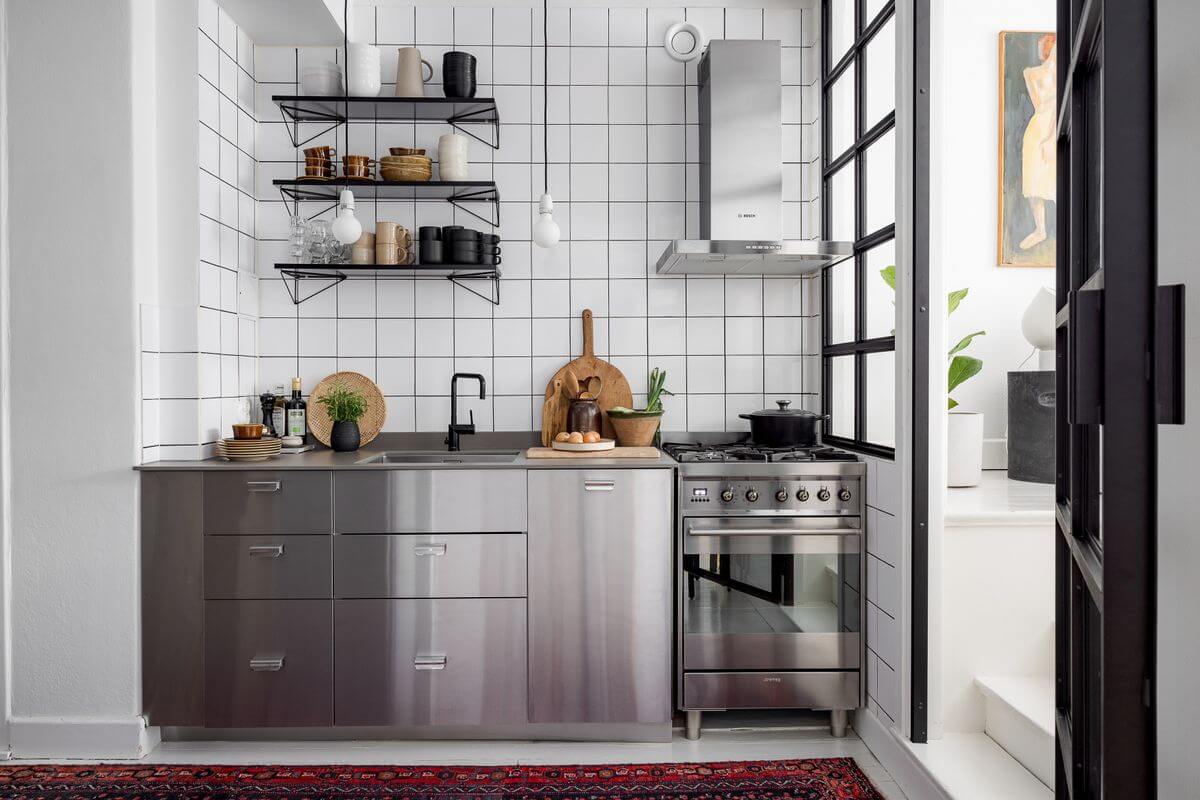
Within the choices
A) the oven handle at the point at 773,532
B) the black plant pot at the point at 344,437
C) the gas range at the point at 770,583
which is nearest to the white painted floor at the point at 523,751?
the gas range at the point at 770,583

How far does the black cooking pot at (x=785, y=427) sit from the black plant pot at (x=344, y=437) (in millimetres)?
1538

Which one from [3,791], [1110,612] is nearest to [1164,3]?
[1110,612]

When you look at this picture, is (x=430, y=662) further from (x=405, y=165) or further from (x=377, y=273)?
(x=405, y=165)

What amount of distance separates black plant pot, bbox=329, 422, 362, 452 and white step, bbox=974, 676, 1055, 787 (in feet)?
7.45

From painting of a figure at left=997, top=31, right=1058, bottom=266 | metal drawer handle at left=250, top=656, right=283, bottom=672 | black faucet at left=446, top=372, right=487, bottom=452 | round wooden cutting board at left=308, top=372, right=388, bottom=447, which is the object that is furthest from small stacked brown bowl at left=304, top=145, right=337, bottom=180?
painting of a figure at left=997, top=31, right=1058, bottom=266

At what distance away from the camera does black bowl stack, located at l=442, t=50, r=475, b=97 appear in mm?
2906

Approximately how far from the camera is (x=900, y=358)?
2.24 metres

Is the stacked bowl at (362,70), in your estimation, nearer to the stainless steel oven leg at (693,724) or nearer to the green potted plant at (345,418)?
the green potted plant at (345,418)

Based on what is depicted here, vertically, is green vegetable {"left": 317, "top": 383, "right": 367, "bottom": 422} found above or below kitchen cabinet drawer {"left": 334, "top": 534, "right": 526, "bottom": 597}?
above

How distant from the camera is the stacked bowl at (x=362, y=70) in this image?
2.88 m

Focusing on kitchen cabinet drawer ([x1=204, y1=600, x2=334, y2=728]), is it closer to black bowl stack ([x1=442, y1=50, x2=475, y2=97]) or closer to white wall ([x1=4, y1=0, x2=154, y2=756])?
white wall ([x1=4, y1=0, x2=154, y2=756])

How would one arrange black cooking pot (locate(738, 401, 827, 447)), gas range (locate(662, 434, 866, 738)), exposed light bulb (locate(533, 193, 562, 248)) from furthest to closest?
black cooking pot (locate(738, 401, 827, 447)) < exposed light bulb (locate(533, 193, 562, 248)) < gas range (locate(662, 434, 866, 738))

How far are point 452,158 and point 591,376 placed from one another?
3.32 ft

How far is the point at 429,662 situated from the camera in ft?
8.22
